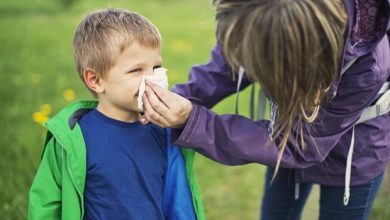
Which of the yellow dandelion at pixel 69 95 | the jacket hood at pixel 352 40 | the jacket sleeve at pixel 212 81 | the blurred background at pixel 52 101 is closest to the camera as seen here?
the jacket hood at pixel 352 40

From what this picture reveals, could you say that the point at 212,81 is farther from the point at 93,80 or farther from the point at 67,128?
the point at 67,128

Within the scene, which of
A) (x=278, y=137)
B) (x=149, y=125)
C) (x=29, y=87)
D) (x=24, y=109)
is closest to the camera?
Result: (x=278, y=137)

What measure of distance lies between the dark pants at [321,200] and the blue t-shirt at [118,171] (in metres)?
0.78

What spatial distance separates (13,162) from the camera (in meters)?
3.38

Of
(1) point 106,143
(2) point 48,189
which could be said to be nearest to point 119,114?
(1) point 106,143

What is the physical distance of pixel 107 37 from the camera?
192 centimetres

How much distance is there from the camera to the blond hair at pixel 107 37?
1.90 m

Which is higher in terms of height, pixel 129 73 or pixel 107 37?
pixel 107 37

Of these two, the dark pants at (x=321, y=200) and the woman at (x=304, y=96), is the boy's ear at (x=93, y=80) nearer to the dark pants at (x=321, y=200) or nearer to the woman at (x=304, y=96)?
the woman at (x=304, y=96)

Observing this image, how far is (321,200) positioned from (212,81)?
734mm

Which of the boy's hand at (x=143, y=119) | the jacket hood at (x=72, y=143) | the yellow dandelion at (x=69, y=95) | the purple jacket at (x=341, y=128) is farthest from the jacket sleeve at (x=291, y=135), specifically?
the yellow dandelion at (x=69, y=95)

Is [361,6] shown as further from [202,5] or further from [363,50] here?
[202,5]

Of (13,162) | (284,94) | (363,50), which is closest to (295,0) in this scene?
(284,94)

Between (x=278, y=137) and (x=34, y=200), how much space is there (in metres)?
0.93
